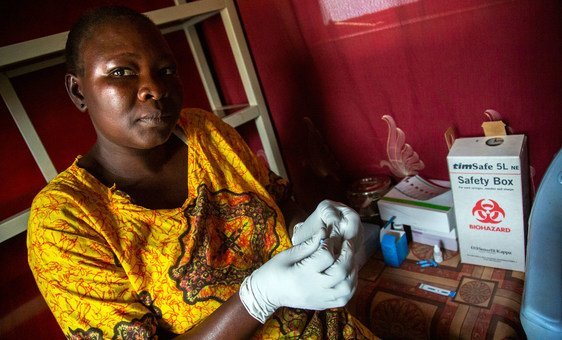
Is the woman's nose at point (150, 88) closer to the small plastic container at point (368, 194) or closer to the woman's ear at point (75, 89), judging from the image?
the woman's ear at point (75, 89)

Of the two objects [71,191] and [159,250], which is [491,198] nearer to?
[159,250]

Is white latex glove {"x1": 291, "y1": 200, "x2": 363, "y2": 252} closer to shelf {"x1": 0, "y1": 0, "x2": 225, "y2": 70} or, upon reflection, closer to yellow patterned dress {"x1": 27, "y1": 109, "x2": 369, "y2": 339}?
yellow patterned dress {"x1": 27, "y1": 109, "x2": 369, "y2": 339}

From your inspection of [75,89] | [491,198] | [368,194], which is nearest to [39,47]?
Answer: [75,89]

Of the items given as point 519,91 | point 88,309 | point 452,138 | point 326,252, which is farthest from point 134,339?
point 519,91

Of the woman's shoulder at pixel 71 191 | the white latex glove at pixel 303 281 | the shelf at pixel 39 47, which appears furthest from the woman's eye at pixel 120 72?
the white latex glove at pixel 303 281

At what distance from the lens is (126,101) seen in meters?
0.76

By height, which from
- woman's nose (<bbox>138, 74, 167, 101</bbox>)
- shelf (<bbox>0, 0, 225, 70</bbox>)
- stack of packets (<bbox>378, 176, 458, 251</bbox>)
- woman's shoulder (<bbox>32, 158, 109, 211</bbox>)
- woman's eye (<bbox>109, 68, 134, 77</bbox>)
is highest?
shelf (<bbox>0, 0, 225, 70</bbox>)

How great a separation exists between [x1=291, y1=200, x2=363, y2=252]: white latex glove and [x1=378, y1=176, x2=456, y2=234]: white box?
0.37 metres

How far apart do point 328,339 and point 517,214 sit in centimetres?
63

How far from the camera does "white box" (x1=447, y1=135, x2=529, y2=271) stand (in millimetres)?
954

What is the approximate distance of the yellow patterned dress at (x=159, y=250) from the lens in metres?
0.69

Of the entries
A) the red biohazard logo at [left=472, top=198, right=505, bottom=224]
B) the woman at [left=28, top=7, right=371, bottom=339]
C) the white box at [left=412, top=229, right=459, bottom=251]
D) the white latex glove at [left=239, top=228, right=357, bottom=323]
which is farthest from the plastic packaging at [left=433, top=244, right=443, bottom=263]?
the white latex glove at [left=239, top=228, right=357, bottom=323]

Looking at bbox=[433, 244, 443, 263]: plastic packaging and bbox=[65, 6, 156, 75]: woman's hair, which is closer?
bbox=[65, 6, 156, 75]: woman's hair

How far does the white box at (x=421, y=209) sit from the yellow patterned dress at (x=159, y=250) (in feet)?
1.44
